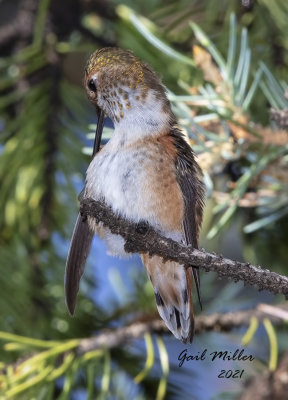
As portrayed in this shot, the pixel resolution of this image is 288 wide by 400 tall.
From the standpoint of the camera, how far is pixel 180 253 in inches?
55.8

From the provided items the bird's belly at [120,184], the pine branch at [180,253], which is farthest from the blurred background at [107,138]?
the pine branch at [180,253]

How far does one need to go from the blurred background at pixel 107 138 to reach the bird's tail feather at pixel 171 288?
11cm

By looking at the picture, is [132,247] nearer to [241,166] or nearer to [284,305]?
[284,305]

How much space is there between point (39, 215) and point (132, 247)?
3.12ft

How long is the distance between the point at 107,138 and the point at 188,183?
0.39 metres

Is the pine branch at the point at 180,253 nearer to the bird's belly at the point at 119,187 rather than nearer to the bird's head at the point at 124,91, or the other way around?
the bird's belly at the point at 119,187

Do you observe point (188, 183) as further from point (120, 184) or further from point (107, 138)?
point (107, 138)

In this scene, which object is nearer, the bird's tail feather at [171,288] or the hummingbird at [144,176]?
the hummingbird at [144,176]

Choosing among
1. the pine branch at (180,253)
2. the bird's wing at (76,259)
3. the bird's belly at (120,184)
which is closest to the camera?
the pine branch at (180,253)

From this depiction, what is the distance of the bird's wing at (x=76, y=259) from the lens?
5.61 feet

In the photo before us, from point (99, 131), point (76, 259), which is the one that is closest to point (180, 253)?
point (76, 259)

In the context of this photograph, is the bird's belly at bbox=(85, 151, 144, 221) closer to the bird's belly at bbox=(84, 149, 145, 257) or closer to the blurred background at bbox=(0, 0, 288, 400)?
the bird's belly at bbox=(84, 149, 145, 257)
